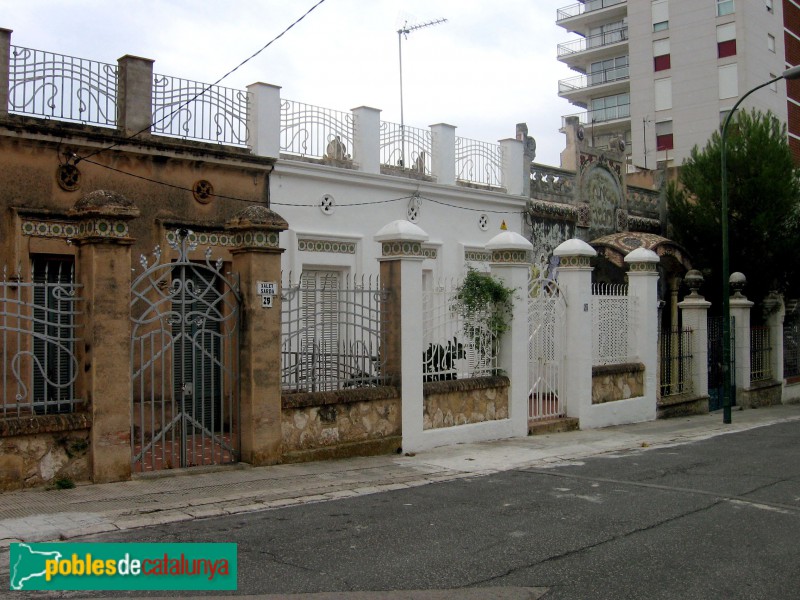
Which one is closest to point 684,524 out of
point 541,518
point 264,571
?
point 541,518

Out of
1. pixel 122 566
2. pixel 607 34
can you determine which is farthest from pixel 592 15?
pixel 122 566

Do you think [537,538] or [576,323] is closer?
[537,538]

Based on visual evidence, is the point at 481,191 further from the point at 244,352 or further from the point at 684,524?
the point at 684,524

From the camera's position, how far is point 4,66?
1109 centimetres

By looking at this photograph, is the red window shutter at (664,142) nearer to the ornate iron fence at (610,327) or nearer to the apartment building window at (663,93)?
the apartment building window at (663,93)

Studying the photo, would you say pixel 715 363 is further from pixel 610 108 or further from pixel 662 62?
pixel 610 108

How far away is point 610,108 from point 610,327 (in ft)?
117

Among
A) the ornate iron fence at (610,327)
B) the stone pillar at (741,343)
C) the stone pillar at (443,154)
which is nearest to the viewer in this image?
the ornate iron fence at (610,327)

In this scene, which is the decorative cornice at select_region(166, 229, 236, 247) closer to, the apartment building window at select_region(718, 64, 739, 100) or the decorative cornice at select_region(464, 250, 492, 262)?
the decorative cornice at select_region(464, 250, 492, 262)

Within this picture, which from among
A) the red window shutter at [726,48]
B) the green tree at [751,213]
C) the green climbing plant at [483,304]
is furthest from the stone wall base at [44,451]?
the red window shutter at [726,48]

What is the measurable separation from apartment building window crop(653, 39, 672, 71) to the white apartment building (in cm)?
5

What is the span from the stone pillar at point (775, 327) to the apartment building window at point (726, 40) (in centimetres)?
2221

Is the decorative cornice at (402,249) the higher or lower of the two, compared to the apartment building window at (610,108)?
lower

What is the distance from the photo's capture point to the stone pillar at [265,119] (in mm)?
13523
